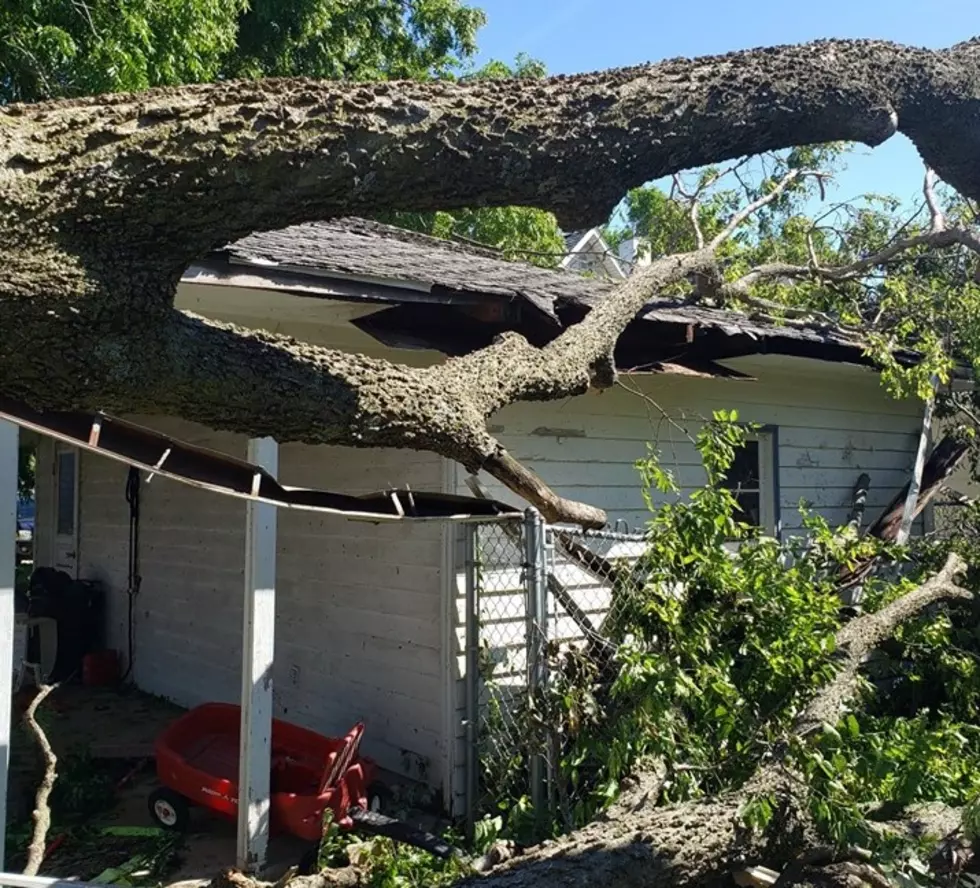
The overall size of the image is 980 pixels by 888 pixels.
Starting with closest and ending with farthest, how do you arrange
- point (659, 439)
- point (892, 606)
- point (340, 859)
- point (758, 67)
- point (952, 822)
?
point (758, 67), point (952, 822), point (340, 859), point (892, 606), point (659, 439)

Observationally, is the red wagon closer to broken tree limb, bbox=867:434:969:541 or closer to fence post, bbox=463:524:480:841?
fence post, bbox=463:524:480:841

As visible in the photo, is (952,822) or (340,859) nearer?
(952,822)

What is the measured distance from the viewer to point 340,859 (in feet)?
15.7

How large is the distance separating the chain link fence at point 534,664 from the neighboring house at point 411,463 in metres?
0.17

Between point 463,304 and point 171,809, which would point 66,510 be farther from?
point 463,304

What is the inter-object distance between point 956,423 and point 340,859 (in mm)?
6590

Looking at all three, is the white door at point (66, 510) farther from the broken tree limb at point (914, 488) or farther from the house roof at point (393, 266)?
the broken tree limb at point (914, 488)

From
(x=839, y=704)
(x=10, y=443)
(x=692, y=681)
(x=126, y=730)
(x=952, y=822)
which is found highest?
(x=10, y=443)

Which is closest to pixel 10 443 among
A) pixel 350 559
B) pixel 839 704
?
pixel 350 559

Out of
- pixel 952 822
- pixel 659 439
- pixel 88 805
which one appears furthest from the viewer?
pixel 659 439

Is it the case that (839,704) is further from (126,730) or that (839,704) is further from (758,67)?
(126,730)

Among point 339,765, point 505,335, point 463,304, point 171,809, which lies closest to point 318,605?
point 171,809

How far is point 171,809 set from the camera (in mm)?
5508

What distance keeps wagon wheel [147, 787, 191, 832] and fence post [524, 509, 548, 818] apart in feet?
7.26
